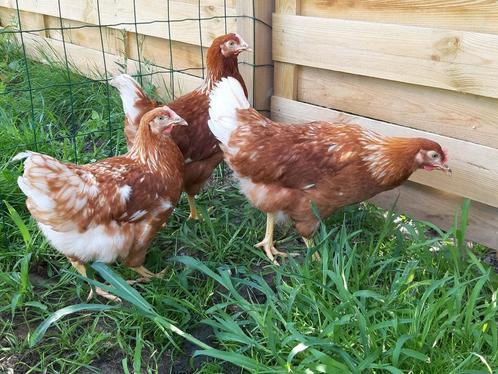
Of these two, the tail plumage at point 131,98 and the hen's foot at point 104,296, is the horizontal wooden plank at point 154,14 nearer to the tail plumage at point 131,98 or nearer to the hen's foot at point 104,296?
the tail plumage at point 131,98

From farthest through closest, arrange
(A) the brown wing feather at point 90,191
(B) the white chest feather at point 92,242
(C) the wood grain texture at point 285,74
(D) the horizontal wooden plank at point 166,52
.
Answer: (D) the horizontal wooden plank at point 166,52 < (C) the wood grain texture at point 285,74 < (B) the white chest feather at point 92,242 < (A) the brown wing feather at point 90,191

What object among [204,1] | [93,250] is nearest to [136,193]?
[93,250]

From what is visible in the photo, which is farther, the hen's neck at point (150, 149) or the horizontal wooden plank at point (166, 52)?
the horizontal wooden plank at point (166, 52)

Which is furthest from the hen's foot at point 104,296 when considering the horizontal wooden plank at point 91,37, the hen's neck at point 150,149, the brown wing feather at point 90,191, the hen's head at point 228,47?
the horizontal wooden plank at point 91,37

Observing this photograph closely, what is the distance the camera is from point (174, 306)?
2334 millimetres

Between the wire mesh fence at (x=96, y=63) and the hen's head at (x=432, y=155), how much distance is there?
1.27 metres

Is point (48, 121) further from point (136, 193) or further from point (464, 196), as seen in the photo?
point (464, 196)

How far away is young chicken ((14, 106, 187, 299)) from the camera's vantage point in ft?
7.18

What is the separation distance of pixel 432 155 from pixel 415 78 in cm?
46

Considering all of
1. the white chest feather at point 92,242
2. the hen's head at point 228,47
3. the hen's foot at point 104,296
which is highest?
the hen's head at point 228,47

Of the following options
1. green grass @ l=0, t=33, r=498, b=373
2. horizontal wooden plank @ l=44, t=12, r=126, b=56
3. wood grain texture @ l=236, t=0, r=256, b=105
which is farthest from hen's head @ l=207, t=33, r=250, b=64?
horizontal wooden plank @ l=44, t=12, r=126, b=56

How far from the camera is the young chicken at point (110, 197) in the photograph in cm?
219

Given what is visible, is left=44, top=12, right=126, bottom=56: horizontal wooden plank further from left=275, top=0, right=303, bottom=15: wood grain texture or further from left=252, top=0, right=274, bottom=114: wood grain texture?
left=275, top=0, right=303, bottom=15: wood grain texture

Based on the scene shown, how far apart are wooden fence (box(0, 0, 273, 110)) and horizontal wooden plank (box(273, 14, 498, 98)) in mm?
200
